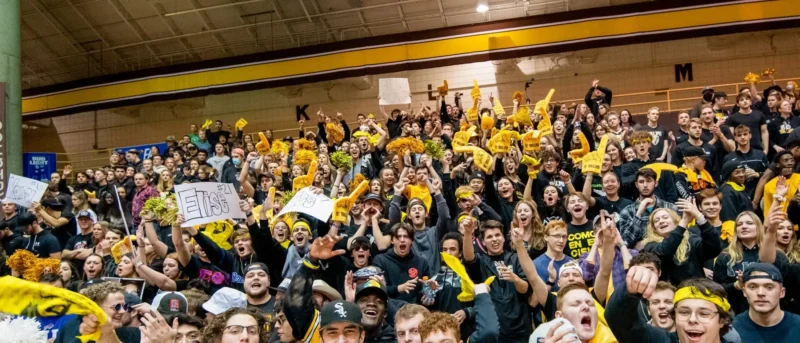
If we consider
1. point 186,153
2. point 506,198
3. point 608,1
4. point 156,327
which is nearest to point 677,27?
point 608,1

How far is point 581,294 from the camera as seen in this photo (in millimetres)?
3506

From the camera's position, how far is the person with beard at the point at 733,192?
22.1 feet

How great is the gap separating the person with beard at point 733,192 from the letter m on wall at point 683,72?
10.5 m

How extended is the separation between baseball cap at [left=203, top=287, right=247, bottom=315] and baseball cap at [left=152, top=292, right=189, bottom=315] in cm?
16

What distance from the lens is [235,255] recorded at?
6570 mm

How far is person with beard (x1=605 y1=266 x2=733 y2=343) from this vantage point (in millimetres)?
3016

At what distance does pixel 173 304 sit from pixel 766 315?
12.9ft

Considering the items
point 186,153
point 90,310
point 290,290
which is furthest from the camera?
point 186,153

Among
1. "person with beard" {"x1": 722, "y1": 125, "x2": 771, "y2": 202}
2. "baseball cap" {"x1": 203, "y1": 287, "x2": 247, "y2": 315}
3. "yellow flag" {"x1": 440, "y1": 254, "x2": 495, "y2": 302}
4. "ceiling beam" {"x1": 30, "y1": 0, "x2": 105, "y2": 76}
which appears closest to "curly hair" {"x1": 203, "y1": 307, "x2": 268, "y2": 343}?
"baseball cap" {"x1": 203, "y1": 287, "x2": 247, "y2": 315}

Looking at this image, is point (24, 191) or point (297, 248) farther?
point (24, 191)

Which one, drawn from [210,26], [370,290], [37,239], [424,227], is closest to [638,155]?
[424,227]

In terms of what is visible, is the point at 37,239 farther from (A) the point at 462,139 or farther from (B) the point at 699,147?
(B) the point at 699,147

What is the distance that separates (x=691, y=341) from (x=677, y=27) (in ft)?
49.7

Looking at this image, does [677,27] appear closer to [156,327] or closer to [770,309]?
[770,309]
